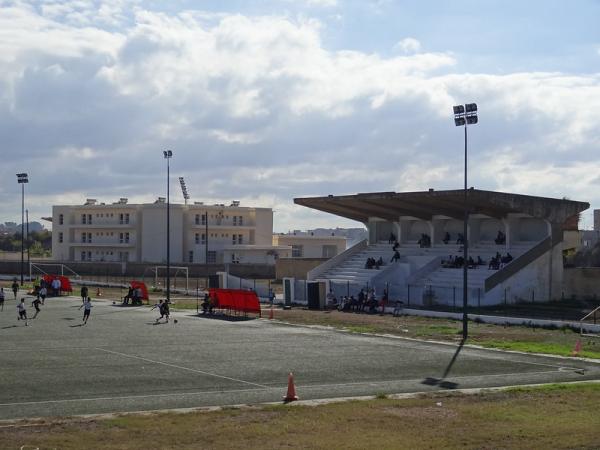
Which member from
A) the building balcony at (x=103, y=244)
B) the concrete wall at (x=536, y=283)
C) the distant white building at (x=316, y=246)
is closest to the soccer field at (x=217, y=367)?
the concrete wall at (x=536, y=283)

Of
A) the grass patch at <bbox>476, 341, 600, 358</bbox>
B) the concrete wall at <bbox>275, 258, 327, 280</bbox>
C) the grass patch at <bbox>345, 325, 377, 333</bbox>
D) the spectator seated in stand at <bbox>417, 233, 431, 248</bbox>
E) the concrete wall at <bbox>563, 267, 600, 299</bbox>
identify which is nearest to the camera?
the grass patch at <bbox>476, 341, 600, 358</bbox>

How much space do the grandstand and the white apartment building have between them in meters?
35.5

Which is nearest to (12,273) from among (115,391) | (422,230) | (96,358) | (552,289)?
(422,230)

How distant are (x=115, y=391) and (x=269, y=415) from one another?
5.12 metres

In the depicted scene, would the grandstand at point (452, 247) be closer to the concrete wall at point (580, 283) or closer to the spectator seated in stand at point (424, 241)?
the spectator seated in stand at point (424, 241)

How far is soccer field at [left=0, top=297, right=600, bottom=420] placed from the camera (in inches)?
834

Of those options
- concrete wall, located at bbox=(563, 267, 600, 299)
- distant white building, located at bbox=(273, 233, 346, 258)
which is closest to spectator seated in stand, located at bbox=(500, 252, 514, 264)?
concrete wall, located at bbox=(563, 267, 600, 299)

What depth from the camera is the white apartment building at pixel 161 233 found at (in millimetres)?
106500

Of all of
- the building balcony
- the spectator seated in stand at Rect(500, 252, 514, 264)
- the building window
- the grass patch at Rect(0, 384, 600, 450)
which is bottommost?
the grass patch at Rect(0, 384, 600, 450)

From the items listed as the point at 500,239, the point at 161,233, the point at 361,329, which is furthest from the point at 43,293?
the point at 161,233

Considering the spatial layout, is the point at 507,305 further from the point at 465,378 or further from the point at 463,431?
the point at 463,431

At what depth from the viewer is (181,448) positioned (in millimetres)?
15211

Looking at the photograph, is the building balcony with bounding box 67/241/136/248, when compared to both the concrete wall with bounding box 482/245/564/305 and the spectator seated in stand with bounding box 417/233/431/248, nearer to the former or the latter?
the spectator seated in stand with bounding box 417/233/431/248

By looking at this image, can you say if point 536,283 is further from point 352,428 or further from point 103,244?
point 103,244
